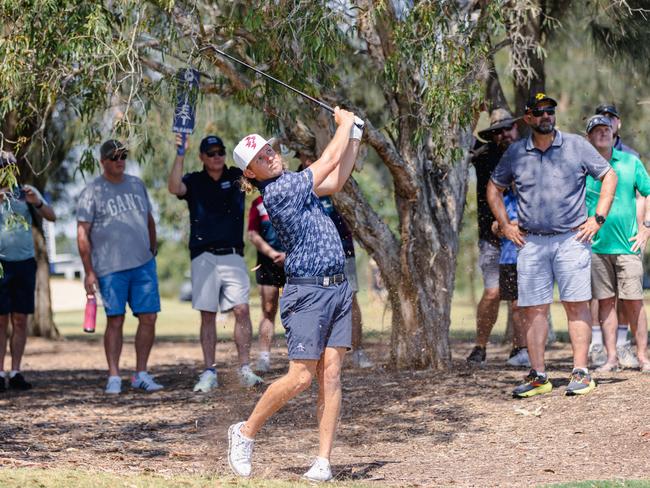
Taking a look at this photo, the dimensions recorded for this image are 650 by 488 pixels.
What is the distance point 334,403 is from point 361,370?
4243 mm

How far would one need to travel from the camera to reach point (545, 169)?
26.6 ft

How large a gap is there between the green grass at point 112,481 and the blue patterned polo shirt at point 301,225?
113cm

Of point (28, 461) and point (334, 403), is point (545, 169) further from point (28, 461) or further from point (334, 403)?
point (28, 461)

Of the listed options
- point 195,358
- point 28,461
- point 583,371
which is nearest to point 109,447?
point 28,461

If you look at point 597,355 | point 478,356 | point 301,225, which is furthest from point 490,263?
point 301,225

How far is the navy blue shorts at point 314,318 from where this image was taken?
19.5 ft

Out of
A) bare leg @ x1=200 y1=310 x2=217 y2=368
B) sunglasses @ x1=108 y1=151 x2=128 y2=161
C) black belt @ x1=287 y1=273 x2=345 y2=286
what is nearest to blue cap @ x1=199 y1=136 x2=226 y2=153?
sunglasses @ x1=108 y1=151 x2=128 y2=161

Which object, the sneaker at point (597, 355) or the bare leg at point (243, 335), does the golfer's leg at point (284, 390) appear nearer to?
the bare leg at point (243, 335)

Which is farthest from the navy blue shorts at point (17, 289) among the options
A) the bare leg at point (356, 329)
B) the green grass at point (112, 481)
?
the green grass at point (112, 481)

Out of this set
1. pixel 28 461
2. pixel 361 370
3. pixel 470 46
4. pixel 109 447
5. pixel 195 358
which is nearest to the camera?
pixel 28 461

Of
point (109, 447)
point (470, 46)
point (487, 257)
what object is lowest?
point (109, 447)

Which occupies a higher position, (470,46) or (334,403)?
(470,46)

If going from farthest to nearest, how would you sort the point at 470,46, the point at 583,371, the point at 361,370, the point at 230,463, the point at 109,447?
the point at 361,370 < the point at 470,46 < the point at 583,371 < the point at 109,447 < the point at 230,463

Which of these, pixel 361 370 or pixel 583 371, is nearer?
pixel 583 371
